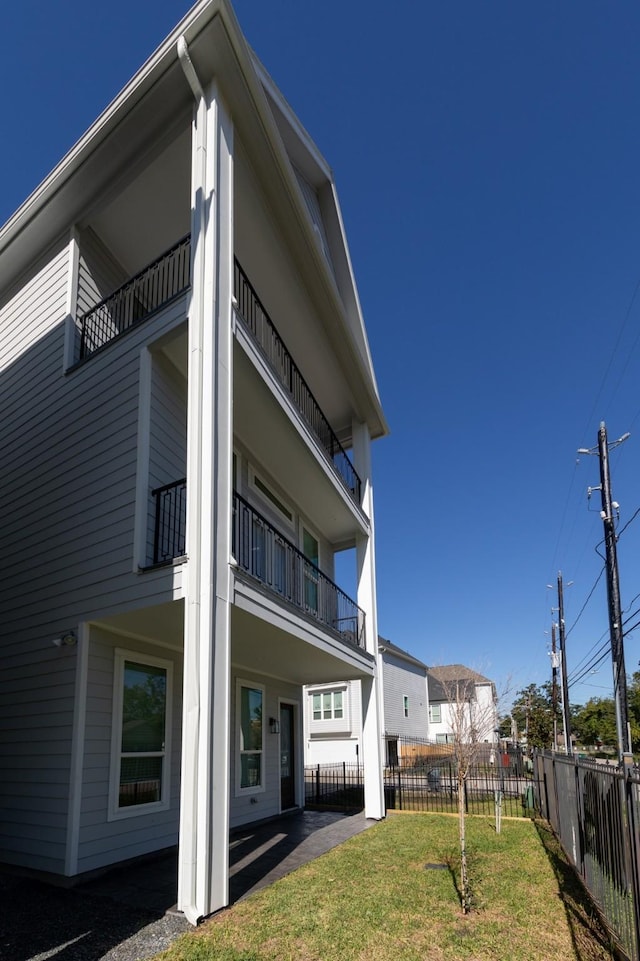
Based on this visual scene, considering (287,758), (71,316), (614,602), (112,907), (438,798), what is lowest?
(438,798)

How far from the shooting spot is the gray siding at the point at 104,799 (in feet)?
20.4

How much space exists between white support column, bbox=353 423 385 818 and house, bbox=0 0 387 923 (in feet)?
6.77

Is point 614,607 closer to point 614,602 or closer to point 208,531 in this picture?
point 614,602

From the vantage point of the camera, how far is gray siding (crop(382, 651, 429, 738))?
29656 millimetres

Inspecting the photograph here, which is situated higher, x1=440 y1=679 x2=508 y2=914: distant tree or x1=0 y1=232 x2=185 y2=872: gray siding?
x1=0 y1=232 x2=185 y2=872: gray siding

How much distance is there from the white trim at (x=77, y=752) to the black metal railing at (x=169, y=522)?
130 centimetres

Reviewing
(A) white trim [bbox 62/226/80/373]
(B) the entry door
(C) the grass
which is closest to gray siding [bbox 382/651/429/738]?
(B) the entry door

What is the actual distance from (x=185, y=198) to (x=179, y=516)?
16.4ft

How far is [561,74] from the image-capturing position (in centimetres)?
1072

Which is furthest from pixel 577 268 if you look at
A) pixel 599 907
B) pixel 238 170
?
pixel 599 907

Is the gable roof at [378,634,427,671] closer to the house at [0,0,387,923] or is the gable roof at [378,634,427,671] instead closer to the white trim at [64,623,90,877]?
the house at [0,0,387,923]

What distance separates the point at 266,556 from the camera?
8281 millimetres

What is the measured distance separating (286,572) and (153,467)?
3.87 m

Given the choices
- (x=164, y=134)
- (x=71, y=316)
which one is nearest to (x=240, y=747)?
(x=71, y=316)
